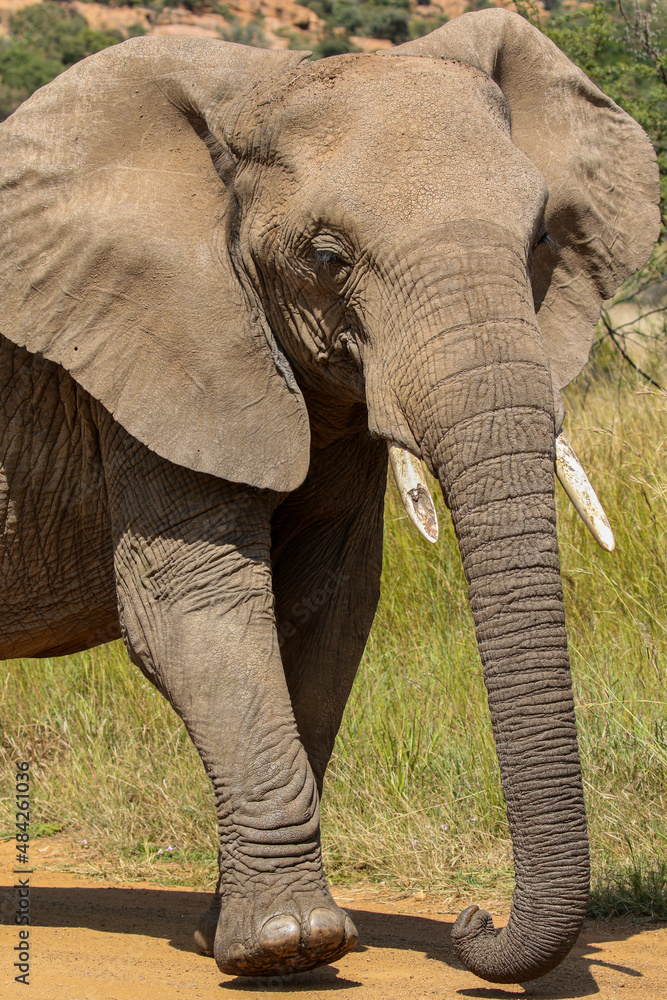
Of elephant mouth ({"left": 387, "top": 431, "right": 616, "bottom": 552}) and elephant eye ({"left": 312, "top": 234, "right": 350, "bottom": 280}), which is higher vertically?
elephant eye ({"left": 312, "top": 234, "right": 350, "bottom": 280})

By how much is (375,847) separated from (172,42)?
2933 millimetres

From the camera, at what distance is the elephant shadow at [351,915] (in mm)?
3662

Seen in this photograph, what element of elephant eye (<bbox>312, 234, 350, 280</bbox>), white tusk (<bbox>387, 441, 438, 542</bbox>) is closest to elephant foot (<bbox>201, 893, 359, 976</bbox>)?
white tusk (<bbox>387, 441, 438, 542</bbox>)

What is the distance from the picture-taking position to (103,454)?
3930 millimetres

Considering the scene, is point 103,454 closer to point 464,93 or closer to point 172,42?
point 172,42

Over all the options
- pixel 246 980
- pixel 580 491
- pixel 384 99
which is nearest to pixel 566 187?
pixel 384 99

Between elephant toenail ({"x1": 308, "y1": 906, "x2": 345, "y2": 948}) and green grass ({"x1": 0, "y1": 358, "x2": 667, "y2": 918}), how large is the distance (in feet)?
4.66

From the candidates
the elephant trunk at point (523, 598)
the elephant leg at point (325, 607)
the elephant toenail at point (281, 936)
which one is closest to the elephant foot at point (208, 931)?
the elephant leg at point (325, 607)

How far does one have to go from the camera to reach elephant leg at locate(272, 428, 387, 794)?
14.3 feet

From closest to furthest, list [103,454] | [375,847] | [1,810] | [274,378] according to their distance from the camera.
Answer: [274,378]
[103,454]
[375,847]
[1,810]

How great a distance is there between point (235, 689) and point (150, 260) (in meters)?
1.17

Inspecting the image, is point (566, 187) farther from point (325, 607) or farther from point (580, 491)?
point (325, 607)

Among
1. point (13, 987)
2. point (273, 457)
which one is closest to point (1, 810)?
point (13, 987)

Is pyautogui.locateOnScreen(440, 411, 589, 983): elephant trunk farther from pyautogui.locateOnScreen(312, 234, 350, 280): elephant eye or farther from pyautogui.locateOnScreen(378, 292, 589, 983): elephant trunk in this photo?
pyautogui.locateOnScreen(312, 234, 350, 280): elephant eye
